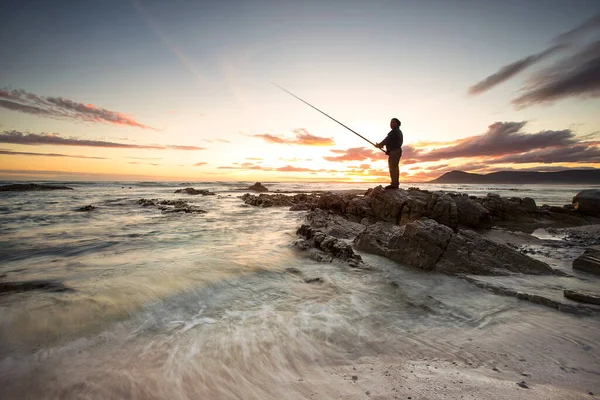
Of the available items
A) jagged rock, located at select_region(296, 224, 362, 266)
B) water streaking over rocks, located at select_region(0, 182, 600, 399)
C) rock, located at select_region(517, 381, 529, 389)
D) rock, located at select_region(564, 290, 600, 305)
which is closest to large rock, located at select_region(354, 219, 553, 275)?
water streaking over rocks, located at select_region(0, 182, 600, 399)

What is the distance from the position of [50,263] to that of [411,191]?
38.5 feet

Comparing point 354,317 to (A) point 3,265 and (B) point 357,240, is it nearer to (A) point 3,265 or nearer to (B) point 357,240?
(B) point 357,240

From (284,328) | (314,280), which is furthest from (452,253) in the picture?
(284,328)

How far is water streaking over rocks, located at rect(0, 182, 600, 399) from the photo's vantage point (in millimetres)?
2199

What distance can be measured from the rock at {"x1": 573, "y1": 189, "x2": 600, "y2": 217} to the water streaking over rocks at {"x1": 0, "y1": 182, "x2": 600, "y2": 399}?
9.81 meters

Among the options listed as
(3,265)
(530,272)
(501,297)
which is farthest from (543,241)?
(3,265)

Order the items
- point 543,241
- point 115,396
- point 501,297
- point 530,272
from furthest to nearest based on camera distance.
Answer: point 543,241 < point 530,272 < point 501,297 < point 115,396

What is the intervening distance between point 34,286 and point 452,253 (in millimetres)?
8138

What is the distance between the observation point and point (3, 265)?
18.4 feet

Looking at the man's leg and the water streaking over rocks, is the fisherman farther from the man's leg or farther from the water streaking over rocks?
the water streaking over rocks

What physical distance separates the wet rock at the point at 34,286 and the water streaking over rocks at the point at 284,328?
48 mm

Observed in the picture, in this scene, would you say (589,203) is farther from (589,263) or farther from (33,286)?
(33,286)

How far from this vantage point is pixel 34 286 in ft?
14.4

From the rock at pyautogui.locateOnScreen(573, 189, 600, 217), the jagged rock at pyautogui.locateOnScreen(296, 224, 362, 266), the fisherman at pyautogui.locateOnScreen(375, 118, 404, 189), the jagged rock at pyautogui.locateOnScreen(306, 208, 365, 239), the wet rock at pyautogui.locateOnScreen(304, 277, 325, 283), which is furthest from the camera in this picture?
the rock at pyautogui.locateOnScreen(573, 189, 600, 217)
